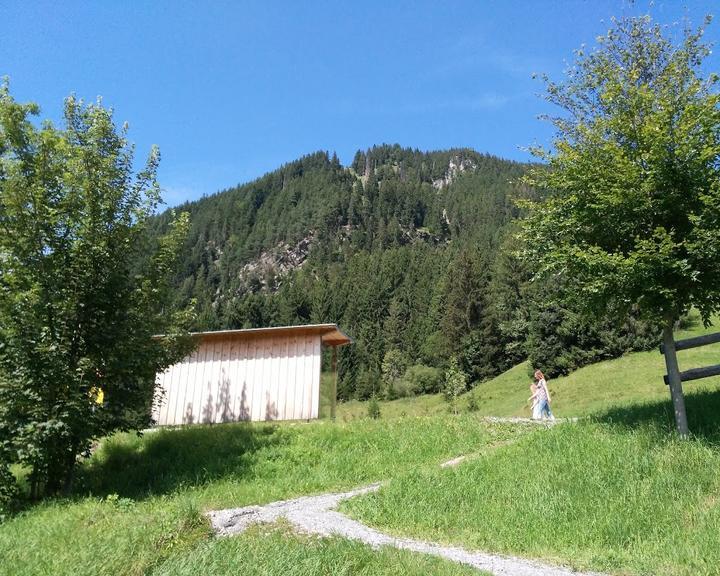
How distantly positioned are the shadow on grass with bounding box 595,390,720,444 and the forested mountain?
305 cm

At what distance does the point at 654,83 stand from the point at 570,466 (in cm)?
886

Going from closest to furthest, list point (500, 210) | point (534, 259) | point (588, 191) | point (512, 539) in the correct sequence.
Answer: point (512, 539) → point (588, 191) → point (534, 259) → point (500, 210)

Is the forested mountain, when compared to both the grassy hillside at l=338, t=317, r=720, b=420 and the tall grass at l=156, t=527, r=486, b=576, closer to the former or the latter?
the grassy hillside at l=338, t=317, r=720, b=420

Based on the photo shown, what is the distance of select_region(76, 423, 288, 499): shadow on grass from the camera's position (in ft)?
44.4

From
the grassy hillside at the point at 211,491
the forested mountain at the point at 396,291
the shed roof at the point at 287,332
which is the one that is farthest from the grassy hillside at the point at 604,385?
the grassy hillside at the point at 211,491

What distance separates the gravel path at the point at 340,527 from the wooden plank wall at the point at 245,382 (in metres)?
7.79

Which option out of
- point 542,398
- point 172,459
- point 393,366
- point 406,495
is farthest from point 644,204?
point 393,366

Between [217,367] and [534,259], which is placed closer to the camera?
[534,259]

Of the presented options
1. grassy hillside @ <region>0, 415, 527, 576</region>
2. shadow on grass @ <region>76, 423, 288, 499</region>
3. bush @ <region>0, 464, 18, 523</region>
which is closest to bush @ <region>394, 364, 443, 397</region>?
grassy hillside @ <region>0, 415, 527, 576</region>

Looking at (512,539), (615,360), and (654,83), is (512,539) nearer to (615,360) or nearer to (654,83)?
(654,83)

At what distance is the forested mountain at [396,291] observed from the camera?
46469 millimetres

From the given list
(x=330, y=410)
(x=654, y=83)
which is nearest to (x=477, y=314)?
(x=330, y=410)

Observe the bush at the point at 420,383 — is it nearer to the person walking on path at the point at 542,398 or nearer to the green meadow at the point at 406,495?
the person walking on path at the point at 542,398

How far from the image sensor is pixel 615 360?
39719mm
